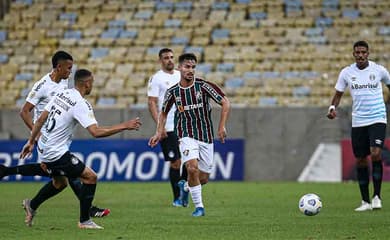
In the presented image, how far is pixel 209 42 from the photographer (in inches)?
1130

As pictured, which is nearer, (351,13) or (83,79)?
(83,79)

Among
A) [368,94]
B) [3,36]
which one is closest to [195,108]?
[368,94]

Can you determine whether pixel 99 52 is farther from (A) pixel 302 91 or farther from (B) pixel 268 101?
(A) pixel 302 91

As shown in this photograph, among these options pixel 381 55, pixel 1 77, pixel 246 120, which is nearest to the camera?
pixel 246 120

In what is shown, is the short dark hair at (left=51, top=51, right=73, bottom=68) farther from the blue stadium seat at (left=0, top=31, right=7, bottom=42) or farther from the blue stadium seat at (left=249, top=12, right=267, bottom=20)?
the blue stadium seat at (left=0, top=31, right=7, bottom=42)

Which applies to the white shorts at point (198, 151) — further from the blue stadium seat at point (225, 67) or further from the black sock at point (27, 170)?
the blue stadium seat at point (225, 67)

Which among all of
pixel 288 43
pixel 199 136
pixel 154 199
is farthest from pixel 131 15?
pixel 199 136

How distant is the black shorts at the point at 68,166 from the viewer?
37.4ft

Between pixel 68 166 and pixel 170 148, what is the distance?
4514mm

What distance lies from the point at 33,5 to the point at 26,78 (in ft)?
12.4

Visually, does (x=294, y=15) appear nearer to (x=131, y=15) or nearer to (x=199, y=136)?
(x=131, y=15)

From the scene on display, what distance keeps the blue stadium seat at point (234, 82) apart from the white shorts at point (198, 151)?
13.2 m

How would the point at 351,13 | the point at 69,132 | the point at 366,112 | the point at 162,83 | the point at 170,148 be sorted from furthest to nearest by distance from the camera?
the point at 351,13, the point at 162,83, the point at 170,148, the point at 366,112, the point at 69,132

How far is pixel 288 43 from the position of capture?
28031mm
